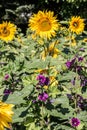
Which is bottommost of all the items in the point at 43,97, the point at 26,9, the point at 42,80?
the point at 43,97

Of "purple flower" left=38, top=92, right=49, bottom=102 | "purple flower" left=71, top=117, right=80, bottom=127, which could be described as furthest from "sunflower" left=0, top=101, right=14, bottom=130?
"purple flower" left=71, top=117, right=80, bottom=127

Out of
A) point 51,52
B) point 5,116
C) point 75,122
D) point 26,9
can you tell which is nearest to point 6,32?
point 51,52

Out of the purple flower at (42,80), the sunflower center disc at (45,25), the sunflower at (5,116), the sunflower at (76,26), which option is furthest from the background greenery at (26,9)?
the sunflower at (5,116)

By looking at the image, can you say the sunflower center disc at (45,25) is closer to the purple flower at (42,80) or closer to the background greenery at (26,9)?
the purple flower at (42,80)

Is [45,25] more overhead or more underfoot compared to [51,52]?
more overhead

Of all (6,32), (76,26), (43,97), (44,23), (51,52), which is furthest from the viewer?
(76,26)

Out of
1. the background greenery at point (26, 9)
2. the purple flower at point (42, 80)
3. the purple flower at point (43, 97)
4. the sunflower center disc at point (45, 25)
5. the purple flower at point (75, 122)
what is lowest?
the purple flower at point (75, 122)

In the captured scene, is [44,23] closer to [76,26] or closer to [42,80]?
[76,26]

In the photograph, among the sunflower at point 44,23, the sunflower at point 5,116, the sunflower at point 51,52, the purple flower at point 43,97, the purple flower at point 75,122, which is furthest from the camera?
the sunflower at point 44,23

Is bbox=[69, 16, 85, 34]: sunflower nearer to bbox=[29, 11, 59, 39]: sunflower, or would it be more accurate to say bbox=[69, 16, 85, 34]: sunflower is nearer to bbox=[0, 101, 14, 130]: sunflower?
bbox=[29, 11, 59, 39]: sunflower

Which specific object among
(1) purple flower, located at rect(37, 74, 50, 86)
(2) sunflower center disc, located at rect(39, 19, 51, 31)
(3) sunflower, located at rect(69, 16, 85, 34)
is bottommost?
(1) purple flower, located at rect(37, 74, 50, 86)

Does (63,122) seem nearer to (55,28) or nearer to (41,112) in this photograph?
(41,112)

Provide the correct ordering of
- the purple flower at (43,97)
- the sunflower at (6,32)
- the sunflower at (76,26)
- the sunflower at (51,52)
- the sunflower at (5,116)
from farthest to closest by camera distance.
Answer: the sunflower at (76,26)
the sunflower at (6,32)
the sunflower at (51,52)
the purple flower at (43,97)
the sunflower at (5,116)

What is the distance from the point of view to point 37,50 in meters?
5.43
